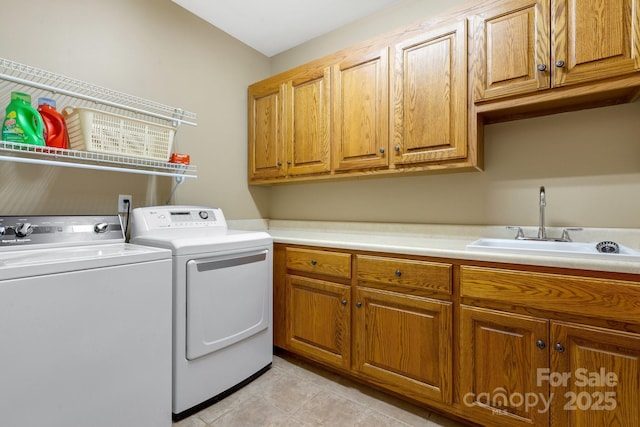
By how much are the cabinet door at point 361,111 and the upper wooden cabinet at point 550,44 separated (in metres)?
0.53

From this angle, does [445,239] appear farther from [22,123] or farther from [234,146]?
[22,123]

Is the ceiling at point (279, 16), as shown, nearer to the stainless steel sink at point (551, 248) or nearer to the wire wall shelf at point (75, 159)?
the wire wall shelf at point (75, 159)

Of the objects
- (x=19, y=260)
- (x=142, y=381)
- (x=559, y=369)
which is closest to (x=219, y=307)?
(x=142, y=381)

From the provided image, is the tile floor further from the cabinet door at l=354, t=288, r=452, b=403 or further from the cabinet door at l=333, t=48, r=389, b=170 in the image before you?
the cabinet door at l=333, t=48, r=389, b=170

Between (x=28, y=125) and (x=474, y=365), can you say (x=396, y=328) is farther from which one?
(x=28, y=125)

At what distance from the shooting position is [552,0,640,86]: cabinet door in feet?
4.15

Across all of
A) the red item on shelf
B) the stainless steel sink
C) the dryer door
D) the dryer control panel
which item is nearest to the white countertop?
the stainless steel sink

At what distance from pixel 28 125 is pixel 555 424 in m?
2.57

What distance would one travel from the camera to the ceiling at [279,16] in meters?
2.17

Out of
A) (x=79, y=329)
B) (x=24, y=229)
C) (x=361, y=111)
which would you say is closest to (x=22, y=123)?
(x=24, y=229)

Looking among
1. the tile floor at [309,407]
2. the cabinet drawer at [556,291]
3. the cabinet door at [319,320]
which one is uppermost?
the cabinet drawer at [556,291]

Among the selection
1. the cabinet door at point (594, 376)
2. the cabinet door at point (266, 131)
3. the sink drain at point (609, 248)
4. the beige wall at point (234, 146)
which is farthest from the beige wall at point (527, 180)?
the cabinet door at point (594, 376)

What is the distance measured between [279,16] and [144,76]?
1.08 meters

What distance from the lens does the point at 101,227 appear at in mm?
1608
